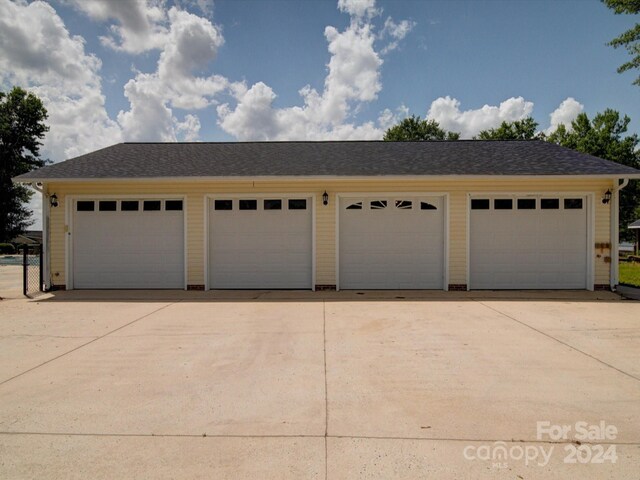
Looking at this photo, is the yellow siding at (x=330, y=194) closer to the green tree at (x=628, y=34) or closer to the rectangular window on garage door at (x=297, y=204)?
the rectangular window on garage door at (x=297, y=204)

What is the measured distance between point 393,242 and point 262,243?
3384 mm

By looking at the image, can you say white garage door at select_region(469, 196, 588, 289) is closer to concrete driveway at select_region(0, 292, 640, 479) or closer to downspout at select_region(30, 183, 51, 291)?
concrete driveway at select_region(0, 292, 640, 479)

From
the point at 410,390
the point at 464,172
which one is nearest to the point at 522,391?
the point at 410,390

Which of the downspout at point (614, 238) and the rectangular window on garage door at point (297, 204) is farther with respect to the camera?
the rectangular window on garage door at point (297, 204)

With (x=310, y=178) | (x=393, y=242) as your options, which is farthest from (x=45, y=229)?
(x=393, y=242)

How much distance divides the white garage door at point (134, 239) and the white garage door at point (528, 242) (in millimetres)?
7797

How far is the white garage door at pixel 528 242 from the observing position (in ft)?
29.7

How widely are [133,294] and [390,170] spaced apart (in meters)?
7.05

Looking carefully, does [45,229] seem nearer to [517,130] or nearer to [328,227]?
[328,227]

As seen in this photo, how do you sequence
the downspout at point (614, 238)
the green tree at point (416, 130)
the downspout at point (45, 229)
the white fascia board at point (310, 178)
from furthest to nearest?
the green tree at point (416, 130), the downspout at point (45, 229), the downspout at point (614, 238), the white fascia board at point (310, 178)

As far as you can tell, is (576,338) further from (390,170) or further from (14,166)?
(14,166)

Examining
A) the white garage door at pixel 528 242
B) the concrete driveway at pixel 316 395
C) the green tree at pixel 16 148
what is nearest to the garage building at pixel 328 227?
the white garage door at pixel 528 242

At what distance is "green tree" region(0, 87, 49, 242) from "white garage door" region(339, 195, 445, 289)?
3195cm

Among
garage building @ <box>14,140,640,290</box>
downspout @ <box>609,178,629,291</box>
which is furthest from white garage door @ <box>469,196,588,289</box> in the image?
downspout @ <box>609,178,629,291</box>
